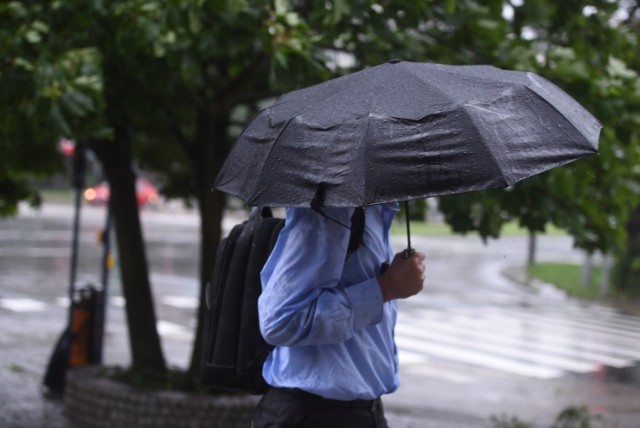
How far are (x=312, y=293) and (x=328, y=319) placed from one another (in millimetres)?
87

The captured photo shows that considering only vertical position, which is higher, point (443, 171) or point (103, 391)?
point (443, 171)

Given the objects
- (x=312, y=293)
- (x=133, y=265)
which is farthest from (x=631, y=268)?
(x=312, y=293)

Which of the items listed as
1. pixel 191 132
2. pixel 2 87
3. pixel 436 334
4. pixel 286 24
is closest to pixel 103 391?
pixel 191 132

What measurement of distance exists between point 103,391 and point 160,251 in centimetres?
1935

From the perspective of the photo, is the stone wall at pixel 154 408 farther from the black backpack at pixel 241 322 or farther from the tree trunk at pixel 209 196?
the black backpack at pixel 241 322

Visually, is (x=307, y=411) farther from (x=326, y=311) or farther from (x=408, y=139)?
(x=408, y=139)

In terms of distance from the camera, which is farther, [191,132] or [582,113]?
[191,132]

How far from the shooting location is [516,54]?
579 centimetres

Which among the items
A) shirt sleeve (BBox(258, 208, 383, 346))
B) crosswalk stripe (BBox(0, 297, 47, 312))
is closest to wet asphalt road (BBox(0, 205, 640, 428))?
crosswalk stripe (BBox(0, 297, 47, 312))

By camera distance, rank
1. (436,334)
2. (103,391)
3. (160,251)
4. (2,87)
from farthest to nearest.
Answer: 1. (160,251)
2. (436,334)
3. (103,391)
4. (2,87)

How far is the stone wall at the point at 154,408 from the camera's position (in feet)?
22.7

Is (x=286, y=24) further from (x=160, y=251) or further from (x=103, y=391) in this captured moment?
(x=160, y=251)

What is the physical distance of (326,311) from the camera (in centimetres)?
277

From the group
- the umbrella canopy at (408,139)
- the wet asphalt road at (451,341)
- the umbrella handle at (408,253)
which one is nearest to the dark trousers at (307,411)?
the umbrella handle at (408,253)
